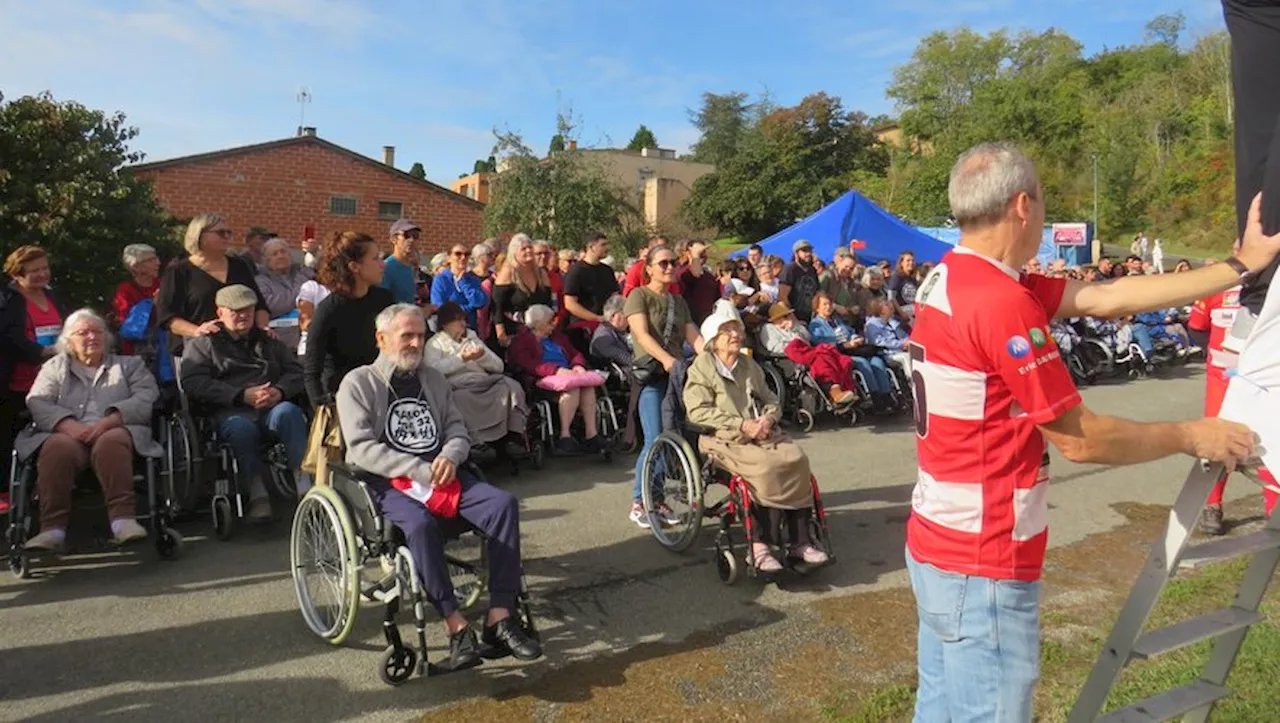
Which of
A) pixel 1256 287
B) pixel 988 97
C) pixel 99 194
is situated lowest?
pixel 1256 287

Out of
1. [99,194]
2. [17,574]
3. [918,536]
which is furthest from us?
[99,194]

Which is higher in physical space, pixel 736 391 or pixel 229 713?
pixel 736 391

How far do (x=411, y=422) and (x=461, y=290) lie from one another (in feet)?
12.9

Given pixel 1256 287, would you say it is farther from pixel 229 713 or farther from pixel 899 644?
pixel 229 713

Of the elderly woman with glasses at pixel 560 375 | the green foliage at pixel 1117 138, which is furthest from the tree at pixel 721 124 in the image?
the elderly woman with glasses at pixel 560 375

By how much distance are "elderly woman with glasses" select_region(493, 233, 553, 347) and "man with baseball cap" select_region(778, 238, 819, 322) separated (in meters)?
4.09

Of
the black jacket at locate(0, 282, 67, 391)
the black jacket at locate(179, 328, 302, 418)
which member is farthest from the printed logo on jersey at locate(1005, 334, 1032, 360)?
the black jacket at locate(0, 282, 67, 391)

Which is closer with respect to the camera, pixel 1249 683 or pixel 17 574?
pixel 1249 683

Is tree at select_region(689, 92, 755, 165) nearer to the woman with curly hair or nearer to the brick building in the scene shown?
the brick building

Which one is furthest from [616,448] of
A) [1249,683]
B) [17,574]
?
[1249,683]

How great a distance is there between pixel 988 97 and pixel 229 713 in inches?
2036

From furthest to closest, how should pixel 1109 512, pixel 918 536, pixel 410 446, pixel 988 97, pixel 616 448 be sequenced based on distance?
1. pixel 988 97
2. pixel 616 448
3. pixel 1109 512
4. pixel 410 446
5. pixel 918 536

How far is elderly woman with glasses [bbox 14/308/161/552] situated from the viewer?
4.36 m

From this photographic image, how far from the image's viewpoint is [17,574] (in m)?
4.42
